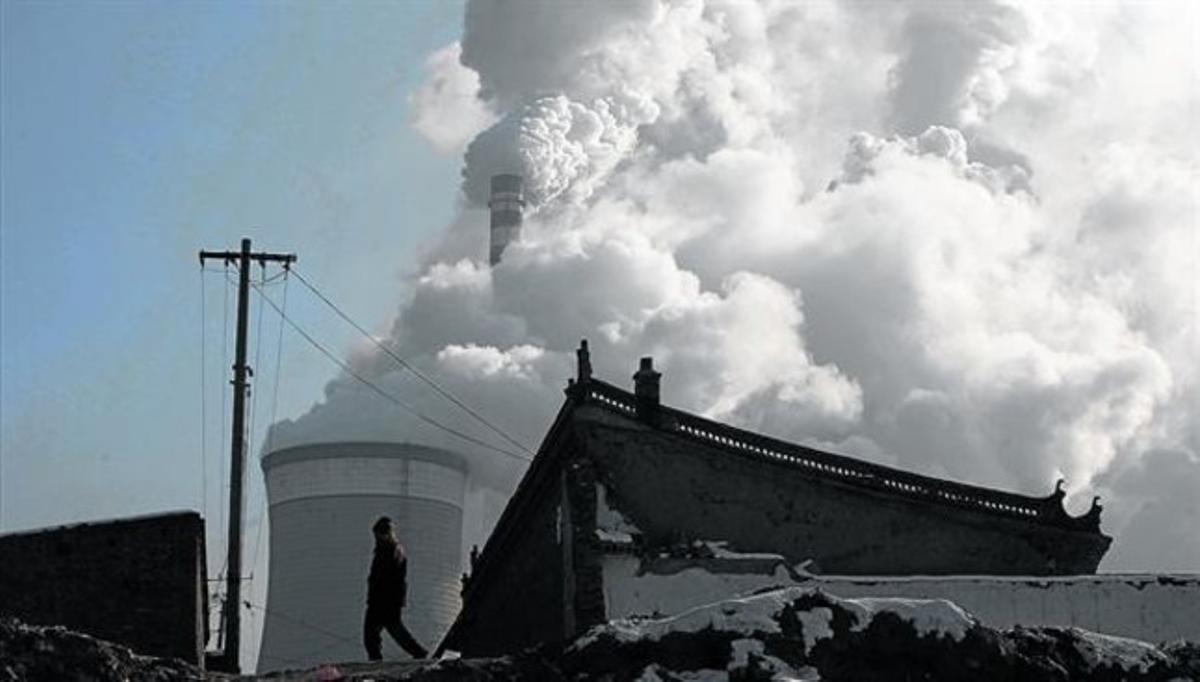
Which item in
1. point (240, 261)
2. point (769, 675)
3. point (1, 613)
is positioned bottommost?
point (769, 675)

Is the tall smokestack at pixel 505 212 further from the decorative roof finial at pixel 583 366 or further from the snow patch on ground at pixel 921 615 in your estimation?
the snow patch on ground at pixel 921 615

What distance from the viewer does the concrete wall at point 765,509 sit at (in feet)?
89.7

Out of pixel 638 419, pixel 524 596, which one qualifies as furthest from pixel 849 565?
pixel 524 596

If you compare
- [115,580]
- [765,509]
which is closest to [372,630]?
[115,580]

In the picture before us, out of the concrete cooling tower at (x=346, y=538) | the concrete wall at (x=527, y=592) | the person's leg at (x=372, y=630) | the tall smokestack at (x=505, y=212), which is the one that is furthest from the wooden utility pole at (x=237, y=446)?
the tall smokestack at (x=505, y=212)

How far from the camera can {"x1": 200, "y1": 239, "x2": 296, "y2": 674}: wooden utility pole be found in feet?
93.3

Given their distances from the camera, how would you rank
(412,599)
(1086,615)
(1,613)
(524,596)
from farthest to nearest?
(412,599) → (524,596) → (1086,615) → (1,613)

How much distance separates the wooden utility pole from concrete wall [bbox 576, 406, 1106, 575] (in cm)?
631

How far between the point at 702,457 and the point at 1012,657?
1769 centimetres

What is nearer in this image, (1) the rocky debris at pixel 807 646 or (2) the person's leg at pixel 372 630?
(1) the rocky debris at pixel 807 646

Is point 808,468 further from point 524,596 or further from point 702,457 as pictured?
Result: point 524,596

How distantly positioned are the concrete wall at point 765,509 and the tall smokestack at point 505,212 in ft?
192

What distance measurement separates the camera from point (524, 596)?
31328 millimetres

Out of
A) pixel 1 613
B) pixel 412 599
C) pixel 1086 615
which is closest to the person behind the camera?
pixel 1 613
